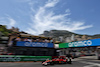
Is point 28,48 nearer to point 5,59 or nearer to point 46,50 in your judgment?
point 46,50

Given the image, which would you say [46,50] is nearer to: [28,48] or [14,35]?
[28,48]

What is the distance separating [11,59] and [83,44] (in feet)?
62.1

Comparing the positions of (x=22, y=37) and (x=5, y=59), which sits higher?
(x=22, y=37)

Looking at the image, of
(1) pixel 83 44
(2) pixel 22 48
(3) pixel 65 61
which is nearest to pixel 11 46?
(2) pixel 22 48

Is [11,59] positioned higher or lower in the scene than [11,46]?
lower

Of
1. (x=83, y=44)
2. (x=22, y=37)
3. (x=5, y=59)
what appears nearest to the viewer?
(x=5, y=59)

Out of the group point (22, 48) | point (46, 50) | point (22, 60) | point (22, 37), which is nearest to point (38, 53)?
point (46, 50)

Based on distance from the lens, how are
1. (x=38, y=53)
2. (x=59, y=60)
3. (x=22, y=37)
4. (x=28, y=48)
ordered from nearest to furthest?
(x=59, y=60)
(x=28, y=48)
(x=38, y=53)
(x=22, y=37)

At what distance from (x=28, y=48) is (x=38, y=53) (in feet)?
16.4

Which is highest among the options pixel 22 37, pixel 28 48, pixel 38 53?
pixel 22 37

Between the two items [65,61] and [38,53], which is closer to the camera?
[65,61]

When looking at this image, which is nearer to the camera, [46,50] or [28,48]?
[28,48]

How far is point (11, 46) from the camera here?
2836 centimetres

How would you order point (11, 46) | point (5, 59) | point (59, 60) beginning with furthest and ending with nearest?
point (11, 46) < point (5, 59) < point (59, 60)
